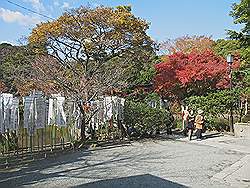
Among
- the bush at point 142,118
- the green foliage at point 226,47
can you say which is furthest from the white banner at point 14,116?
the green foliage at point 226,47

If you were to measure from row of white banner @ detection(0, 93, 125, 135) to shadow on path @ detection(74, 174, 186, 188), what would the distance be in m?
4.16

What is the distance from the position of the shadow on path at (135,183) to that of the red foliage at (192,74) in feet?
37.9

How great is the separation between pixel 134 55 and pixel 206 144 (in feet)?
26.4

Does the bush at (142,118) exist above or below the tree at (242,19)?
below

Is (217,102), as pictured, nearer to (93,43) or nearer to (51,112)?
(93,43)

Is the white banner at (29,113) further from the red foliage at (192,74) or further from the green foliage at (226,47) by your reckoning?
the green foliage at (226,47)

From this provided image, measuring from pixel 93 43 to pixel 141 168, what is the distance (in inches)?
445

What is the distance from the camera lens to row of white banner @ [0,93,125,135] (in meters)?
10.6

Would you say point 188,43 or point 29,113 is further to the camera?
point 188,43

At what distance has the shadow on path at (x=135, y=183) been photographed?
25.7 ft

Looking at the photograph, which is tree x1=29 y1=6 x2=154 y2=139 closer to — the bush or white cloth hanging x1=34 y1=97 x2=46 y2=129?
the bush

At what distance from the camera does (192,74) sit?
1941cm

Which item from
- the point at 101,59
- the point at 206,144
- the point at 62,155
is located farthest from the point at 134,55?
the point at 62,155

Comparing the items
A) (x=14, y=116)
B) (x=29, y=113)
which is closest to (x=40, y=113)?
(x=29, y=113)
